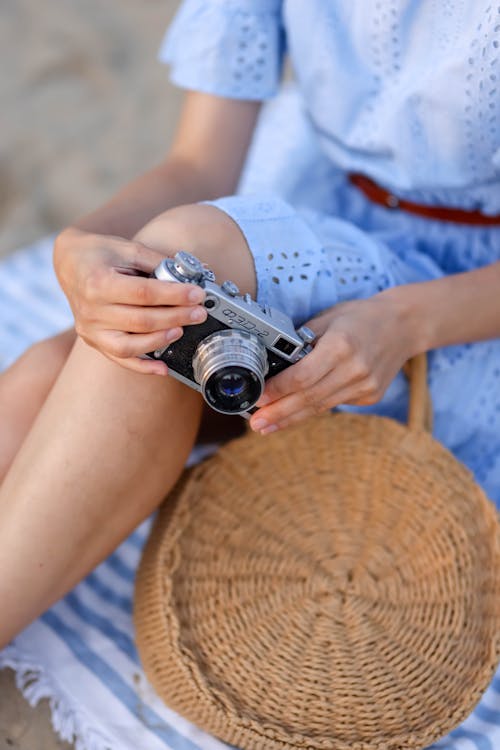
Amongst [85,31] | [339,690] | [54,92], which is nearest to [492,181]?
[339,690]

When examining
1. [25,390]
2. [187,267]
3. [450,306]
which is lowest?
[450,306]

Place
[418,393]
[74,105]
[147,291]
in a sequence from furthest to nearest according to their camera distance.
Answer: [74,105] → [418,393] → [147,291]

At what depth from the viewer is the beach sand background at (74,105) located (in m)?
1.63

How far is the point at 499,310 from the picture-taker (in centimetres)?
82

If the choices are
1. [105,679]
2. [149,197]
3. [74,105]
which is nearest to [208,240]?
[149,197]

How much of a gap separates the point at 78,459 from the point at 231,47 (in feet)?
1.55

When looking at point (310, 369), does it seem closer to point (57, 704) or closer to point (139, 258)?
point (139, 258)

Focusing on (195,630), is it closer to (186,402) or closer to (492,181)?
(186,402)

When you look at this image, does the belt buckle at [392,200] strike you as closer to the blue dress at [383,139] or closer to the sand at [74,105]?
the blue dress at [383,139]

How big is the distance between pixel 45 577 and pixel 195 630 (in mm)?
143

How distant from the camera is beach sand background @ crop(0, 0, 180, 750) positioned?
1.63 meters

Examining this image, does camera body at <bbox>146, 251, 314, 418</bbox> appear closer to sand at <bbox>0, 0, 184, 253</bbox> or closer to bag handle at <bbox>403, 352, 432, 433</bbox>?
bag handle at <bbox>403, 352, 432, 433</bbox>

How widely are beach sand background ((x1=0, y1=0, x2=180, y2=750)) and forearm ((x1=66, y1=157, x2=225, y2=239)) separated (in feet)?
2.21

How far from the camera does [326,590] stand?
0.81m
